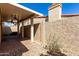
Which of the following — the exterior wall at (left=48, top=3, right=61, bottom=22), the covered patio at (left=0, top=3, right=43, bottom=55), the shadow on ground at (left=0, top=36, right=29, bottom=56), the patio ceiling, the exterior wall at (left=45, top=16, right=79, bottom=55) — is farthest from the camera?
the exterior wall at (left=48, top=3, right=61, bottom=22)

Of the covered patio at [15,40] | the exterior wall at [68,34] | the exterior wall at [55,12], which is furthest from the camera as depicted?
the exterior wall at [55,12]

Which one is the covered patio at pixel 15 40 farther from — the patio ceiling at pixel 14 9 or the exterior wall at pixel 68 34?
the exterior wall at pixel 68 34

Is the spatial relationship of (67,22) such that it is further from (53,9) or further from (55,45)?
(53,9)

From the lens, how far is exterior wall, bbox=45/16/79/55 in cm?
938

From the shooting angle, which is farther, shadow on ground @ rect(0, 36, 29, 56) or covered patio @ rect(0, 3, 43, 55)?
covered patio @ rect(0, 3, 43, 55)

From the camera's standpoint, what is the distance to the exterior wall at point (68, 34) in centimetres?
938

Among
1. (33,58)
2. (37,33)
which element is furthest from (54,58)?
(37,33)

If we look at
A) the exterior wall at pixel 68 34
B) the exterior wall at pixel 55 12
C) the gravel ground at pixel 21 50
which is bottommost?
the gravel ground at pixel 21 50

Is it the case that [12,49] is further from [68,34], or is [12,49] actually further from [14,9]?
[14,9]

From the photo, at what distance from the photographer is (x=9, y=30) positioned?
38.3 metres

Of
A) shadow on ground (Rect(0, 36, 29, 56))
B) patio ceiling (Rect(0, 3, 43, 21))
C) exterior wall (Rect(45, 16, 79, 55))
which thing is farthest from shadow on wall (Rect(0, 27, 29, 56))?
patio ceiling (Rect(0, 3, 43, 21))

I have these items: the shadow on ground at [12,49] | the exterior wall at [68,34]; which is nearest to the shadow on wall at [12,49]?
the shadow on ground at [12,49]

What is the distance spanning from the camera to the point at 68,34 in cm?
1027

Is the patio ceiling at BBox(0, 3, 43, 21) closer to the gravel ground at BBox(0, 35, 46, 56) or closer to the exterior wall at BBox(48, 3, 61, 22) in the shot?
the exterior wall at BBox(48, 3, 61, 22)
